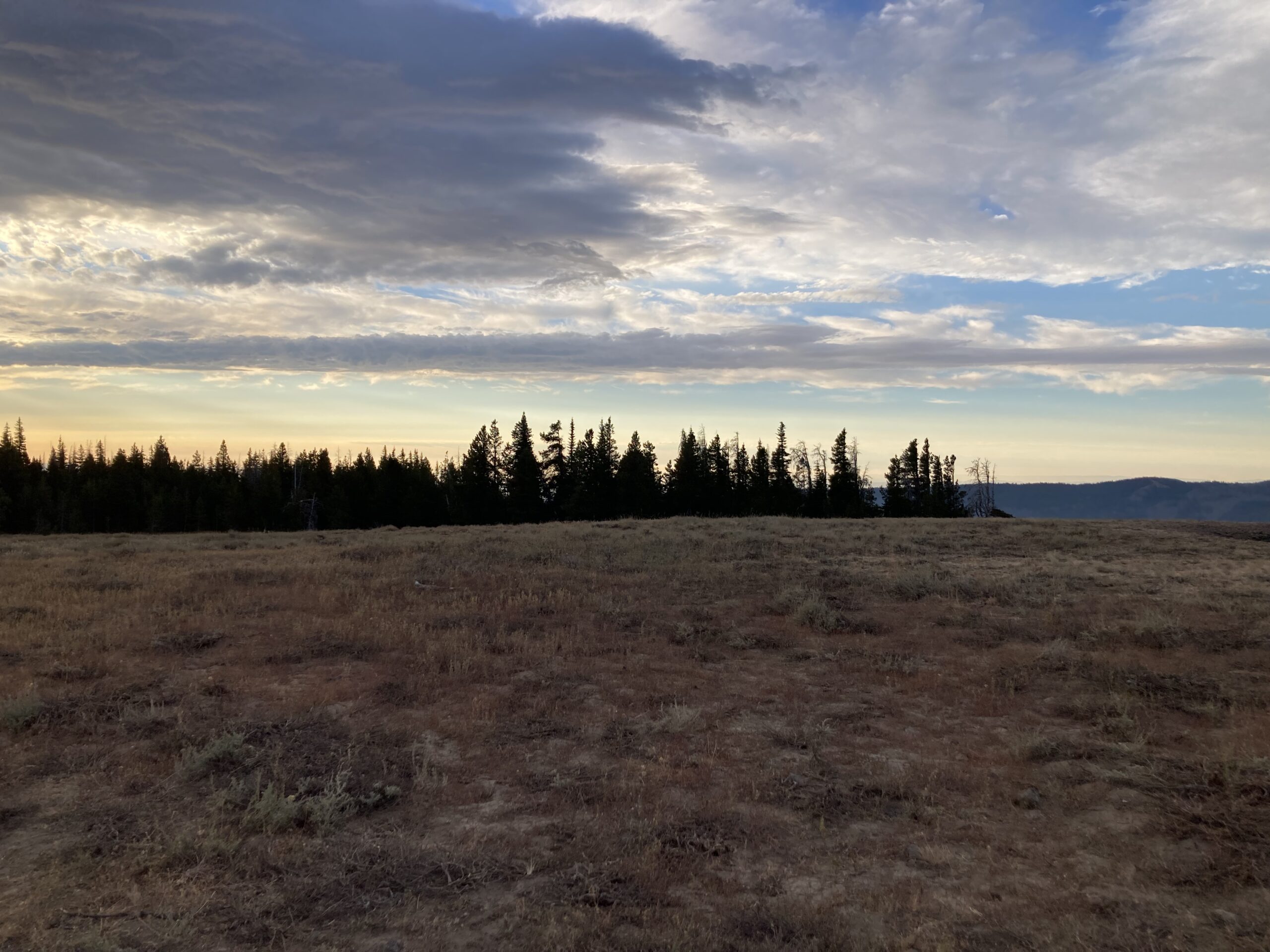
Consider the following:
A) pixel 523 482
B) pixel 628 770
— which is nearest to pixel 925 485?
pixel 523 482

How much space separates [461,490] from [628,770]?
6544cm

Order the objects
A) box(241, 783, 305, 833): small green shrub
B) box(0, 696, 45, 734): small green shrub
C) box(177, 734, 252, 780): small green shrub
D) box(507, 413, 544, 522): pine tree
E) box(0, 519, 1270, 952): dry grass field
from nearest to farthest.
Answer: box(0, 519, 1270, 952): dry grass field < box(241, 783, 305, 833): small green shrub < box(177, 734, 252, 780): small green shrub < box(0, 696, 45, 734): small green shrub < box(507, 413, 544, 522): pine tree

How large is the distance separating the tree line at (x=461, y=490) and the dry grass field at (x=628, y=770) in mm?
51077

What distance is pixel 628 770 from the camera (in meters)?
8.14

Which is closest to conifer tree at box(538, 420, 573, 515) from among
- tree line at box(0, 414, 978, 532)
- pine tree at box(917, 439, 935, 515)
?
tree line at box(0, 414, 978, 532)

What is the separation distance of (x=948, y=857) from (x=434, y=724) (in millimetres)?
6145

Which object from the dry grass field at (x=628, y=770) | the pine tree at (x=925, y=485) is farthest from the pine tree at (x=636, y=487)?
the dry grass field at (x=628, y=770)

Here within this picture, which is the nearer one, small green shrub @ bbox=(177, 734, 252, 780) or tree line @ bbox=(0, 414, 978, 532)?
small green shrub @ bbox=(177, 734, 252, 780)

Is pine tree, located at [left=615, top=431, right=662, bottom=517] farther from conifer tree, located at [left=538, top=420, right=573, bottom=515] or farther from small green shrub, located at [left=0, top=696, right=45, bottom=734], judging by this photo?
small green shrub, located at [left=0, top=696, right=45, bottom=734]

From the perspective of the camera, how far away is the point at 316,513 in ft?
237

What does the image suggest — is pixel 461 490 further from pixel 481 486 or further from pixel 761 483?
pixel 761 483

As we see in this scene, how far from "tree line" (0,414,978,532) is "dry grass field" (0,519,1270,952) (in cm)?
5108

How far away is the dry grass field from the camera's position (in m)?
5.40

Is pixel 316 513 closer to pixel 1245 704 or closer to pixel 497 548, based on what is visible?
pixel 497 548
